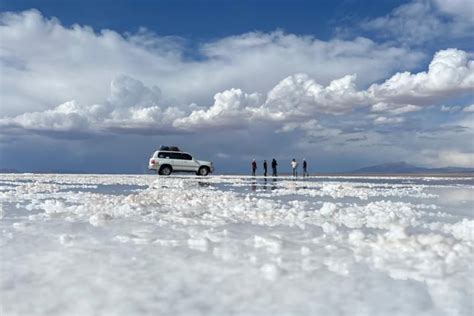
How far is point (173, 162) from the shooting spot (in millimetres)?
41375

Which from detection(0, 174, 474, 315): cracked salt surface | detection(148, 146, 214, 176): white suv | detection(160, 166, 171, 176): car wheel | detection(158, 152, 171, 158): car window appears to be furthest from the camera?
detection(160, 166, 171, 176): car wheel

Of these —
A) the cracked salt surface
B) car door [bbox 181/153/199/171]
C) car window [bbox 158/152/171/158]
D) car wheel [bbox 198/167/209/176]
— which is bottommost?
the cracked salt surface

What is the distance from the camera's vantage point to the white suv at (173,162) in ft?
134

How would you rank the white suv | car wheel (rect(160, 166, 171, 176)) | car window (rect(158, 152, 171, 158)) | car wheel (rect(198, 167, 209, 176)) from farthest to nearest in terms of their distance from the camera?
car wheel (rect(198, 167, 209, 176)), car wheel (rect(160, 166, 171, 176)), car window (rect(158, 152, 171, 158)), the white suv

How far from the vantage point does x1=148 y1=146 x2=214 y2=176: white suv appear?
40906 millimetres

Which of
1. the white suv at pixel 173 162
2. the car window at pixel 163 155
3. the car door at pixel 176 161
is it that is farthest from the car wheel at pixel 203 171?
the car window at pixel 163 155

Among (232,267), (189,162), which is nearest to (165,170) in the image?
(189,162)

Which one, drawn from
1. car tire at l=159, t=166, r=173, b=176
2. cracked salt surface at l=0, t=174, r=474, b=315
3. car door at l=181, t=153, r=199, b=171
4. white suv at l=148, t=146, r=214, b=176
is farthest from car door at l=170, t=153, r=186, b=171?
cracked salt surface at l=0, t=174, r=474, b=315

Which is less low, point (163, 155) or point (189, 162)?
point (163, 155)

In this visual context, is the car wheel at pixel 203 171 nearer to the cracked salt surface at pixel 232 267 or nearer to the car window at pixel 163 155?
the car window at pixel 163 155

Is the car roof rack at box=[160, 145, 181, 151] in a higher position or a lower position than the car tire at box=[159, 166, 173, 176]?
higher

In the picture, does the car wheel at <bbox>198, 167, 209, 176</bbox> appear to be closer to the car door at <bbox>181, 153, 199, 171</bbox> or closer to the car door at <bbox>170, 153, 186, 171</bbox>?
the car door at <bbox>181, 153, 199, 171</bbox>

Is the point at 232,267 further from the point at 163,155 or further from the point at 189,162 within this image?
the point at 189,162

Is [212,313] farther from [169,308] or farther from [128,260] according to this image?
[128,260]
